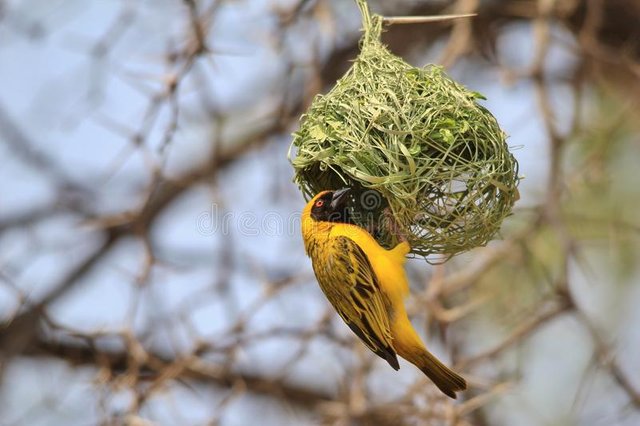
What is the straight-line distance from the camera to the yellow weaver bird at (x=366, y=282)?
3.63 meters

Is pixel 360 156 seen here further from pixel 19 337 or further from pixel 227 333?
pixel 19 337

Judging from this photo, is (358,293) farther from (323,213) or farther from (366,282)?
(323,213)

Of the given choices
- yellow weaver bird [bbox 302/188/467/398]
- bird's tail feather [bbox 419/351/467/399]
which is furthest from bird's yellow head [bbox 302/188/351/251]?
bird's tail feather [bbox 419/351/467/399]

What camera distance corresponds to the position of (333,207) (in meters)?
3.56

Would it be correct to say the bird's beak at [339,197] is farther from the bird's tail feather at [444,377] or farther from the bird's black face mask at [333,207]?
the bird's tail feather at [444,377]

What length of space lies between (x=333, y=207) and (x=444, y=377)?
0.82m

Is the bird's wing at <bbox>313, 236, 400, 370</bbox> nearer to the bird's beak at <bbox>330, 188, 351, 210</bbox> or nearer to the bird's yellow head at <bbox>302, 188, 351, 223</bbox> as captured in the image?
the bird's yellow head at <bbox>302, 188, 351, 223</bbox>

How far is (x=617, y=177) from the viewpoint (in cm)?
759

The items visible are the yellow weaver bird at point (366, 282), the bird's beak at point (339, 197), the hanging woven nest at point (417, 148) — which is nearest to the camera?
the hanging woven nest at point (417, 148)

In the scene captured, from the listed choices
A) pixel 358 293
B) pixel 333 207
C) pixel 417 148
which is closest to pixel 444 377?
pixel 358 293

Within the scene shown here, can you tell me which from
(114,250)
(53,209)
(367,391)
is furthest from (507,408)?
(53,209)

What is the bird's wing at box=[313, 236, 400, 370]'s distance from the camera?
3633 mm

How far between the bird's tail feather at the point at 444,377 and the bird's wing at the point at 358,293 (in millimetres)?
157

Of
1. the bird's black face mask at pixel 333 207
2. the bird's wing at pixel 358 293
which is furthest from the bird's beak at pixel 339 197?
the bird's wing at pixel 358 293
